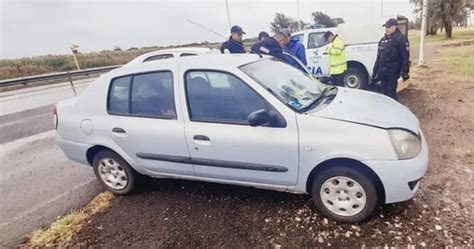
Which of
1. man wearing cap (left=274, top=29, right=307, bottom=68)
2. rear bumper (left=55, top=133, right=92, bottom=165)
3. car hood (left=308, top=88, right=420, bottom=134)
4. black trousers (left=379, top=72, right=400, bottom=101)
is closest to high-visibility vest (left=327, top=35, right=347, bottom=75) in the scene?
man wearing cap (left=274, top=29, right=307, bottom=68)

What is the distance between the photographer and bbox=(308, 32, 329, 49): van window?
9422 millimetres

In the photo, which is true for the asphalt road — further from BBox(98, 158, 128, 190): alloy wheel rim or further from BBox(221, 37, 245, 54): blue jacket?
BBox(221, 37, 245, 54): blue jacket

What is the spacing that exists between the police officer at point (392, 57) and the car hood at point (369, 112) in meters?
2.72

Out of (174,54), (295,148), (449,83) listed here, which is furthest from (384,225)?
(449,83)

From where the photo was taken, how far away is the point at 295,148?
3102 mm

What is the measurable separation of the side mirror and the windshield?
0.83 feet

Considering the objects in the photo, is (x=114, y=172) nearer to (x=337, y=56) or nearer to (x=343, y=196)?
(x=343, y=196)

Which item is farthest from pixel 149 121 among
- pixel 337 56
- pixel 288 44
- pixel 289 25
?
pixel 289 25

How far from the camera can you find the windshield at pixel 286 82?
335 cm

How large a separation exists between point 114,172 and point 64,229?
33.5 inches

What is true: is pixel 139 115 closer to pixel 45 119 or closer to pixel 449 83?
pixel 45 119

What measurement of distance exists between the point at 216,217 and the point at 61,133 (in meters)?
2.25

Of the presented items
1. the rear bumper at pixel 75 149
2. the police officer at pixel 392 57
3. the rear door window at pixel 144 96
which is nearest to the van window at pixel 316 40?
the police officer at pixel 392 57

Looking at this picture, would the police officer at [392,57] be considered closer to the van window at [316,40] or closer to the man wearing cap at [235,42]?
the man wearing cap at [235,42]
